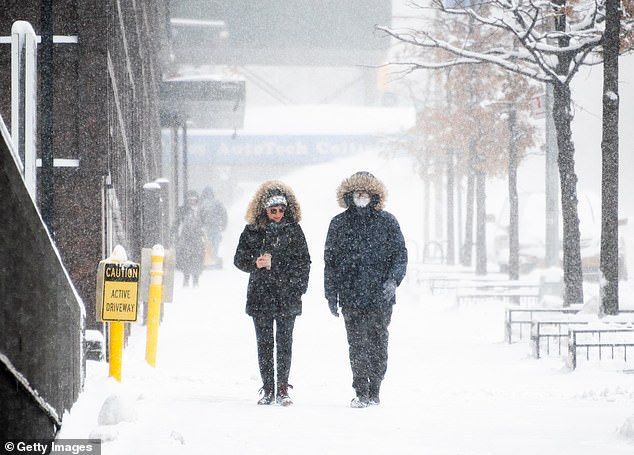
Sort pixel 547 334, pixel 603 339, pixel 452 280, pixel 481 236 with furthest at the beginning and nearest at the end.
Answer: pixel 481 236 < pixel 452 280 < pixel 547 334 < pixel 603 339

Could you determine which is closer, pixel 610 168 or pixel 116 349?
pixel 116 349

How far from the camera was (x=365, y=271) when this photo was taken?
27.5ft

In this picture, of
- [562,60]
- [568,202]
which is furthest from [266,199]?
[562,60]

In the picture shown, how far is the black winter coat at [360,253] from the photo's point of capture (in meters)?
8.38

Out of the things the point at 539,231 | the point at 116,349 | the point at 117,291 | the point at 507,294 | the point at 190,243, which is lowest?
the point at 507,294

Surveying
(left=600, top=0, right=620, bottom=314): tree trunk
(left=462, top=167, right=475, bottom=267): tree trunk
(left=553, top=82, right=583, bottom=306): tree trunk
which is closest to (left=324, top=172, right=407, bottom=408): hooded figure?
(left=600, top=0, right=620, bottom=314): tree trunk

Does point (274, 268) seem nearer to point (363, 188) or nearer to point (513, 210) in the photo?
point (363, 188)

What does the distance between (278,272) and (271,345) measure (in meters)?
0.55

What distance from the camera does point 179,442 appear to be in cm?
609

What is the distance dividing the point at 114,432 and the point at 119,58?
8185 millimetres

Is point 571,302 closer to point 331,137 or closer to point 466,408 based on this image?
point 466,408

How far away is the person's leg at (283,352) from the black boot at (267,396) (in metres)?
0.06

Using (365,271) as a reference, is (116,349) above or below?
below

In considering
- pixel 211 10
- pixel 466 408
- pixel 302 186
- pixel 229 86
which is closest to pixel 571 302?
pixel 466 408
